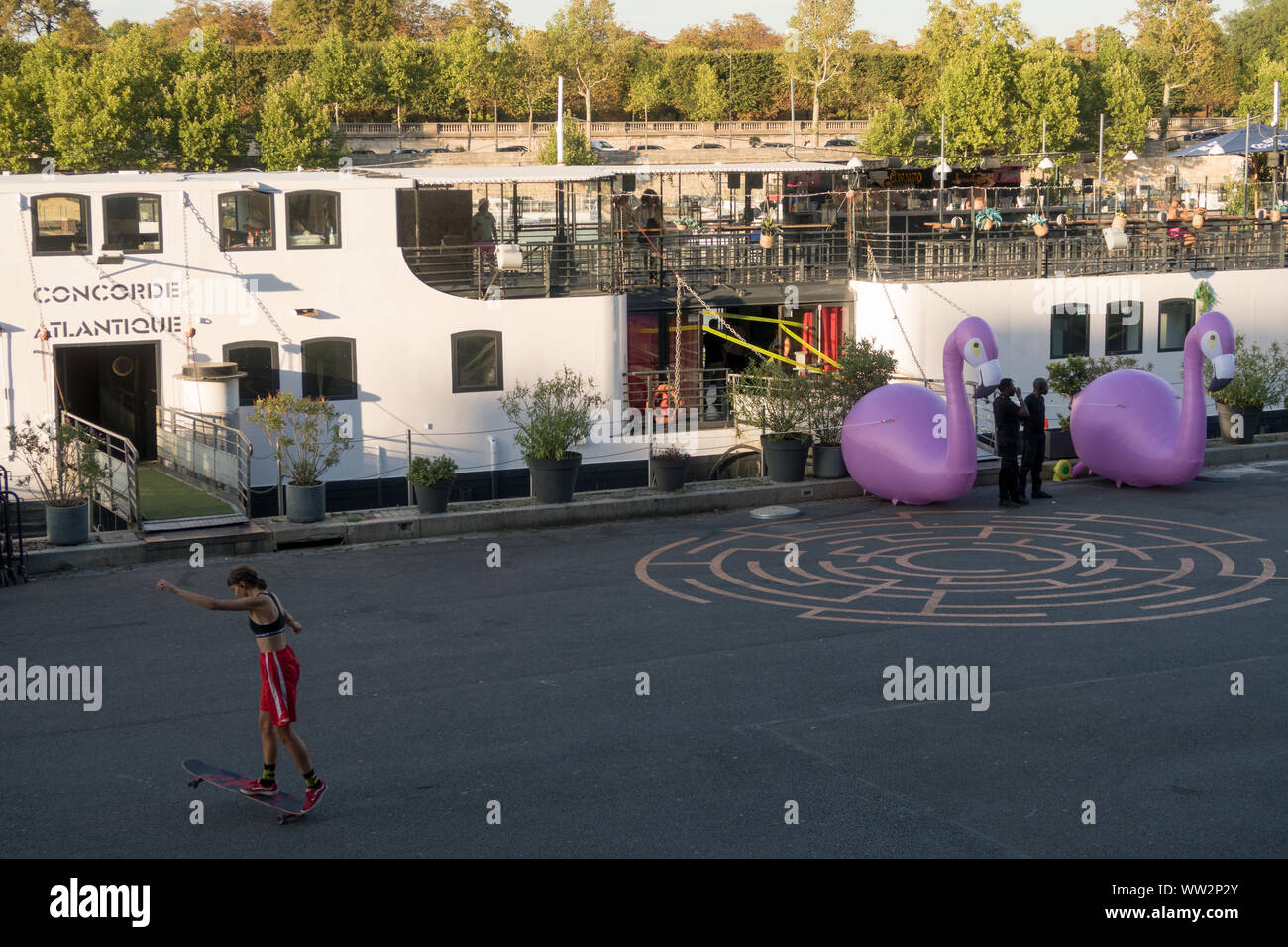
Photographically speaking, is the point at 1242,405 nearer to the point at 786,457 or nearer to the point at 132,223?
the point at 786,457

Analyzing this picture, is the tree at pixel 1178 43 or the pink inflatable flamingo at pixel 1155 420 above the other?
the tree at pixel 1178 43

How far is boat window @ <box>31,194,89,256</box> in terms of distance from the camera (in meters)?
22.8

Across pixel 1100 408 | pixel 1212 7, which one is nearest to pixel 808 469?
pixel 1100 408

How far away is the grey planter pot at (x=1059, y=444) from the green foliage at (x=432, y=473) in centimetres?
1095

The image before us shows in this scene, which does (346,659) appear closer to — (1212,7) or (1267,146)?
(1267,146)

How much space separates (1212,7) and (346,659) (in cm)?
12311

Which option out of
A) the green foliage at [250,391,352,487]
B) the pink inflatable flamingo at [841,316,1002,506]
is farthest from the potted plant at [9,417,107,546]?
the pink inflatable flamingo at [841,316,1002,506]

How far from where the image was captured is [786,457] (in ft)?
75.1

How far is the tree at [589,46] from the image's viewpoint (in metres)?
113

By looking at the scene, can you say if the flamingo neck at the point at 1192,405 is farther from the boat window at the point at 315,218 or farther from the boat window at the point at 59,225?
the boat window at the point at 59,225

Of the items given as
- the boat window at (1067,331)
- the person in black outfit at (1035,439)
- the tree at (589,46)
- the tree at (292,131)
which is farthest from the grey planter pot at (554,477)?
the tree at (589,46)

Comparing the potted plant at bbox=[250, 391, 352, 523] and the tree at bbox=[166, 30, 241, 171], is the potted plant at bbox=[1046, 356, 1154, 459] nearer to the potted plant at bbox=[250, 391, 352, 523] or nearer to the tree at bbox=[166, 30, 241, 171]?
the potted plant at bbox=[250, 391, 352, 523]

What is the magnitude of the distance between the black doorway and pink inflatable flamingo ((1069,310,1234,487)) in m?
14.9

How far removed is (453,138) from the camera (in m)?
108
